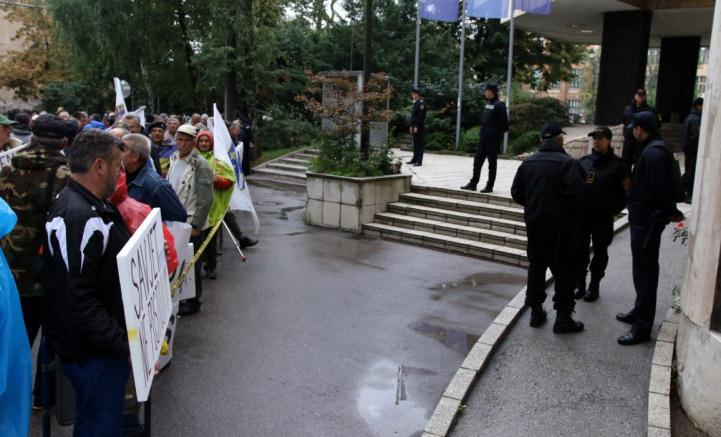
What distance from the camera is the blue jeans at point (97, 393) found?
292cm

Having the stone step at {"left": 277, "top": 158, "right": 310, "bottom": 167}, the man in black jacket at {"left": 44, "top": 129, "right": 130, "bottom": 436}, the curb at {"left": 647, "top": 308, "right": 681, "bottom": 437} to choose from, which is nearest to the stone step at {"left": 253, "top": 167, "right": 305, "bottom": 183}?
the stone step at {"left": 277, "top": 158, "right": 310, "bottom": 167}

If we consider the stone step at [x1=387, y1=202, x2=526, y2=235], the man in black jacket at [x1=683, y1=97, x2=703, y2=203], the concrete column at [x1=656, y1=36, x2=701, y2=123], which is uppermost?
the concrete column at [x1=656, y1=36, x2=701, y2=123]

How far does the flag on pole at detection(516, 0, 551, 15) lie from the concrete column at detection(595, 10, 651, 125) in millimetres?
2958

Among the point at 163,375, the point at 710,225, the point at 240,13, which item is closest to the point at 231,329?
the point at 163,375

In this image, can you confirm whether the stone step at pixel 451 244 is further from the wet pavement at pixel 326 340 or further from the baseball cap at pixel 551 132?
the baseball cap at pixel 551 132

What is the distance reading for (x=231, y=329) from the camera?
598 cm

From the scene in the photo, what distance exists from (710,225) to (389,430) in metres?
2.55

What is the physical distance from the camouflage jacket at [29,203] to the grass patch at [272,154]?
1444 cm

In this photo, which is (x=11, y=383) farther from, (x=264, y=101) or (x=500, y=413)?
(x=264, y=101)

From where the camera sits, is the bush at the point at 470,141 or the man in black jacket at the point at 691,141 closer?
the man in black jacket at the point at 691,141

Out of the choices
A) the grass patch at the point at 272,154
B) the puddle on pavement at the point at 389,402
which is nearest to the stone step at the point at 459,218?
the puddle on pavement at the point at 389,402

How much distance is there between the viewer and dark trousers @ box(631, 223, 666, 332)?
5.30m

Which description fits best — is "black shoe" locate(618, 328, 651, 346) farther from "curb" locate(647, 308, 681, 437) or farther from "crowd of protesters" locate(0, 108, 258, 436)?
"crowd of protesters" locate(0, 108, 258, 436)

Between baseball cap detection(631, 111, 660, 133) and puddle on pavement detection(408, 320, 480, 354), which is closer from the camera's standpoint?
baseball cap detection(631, 111, 660, 133)
